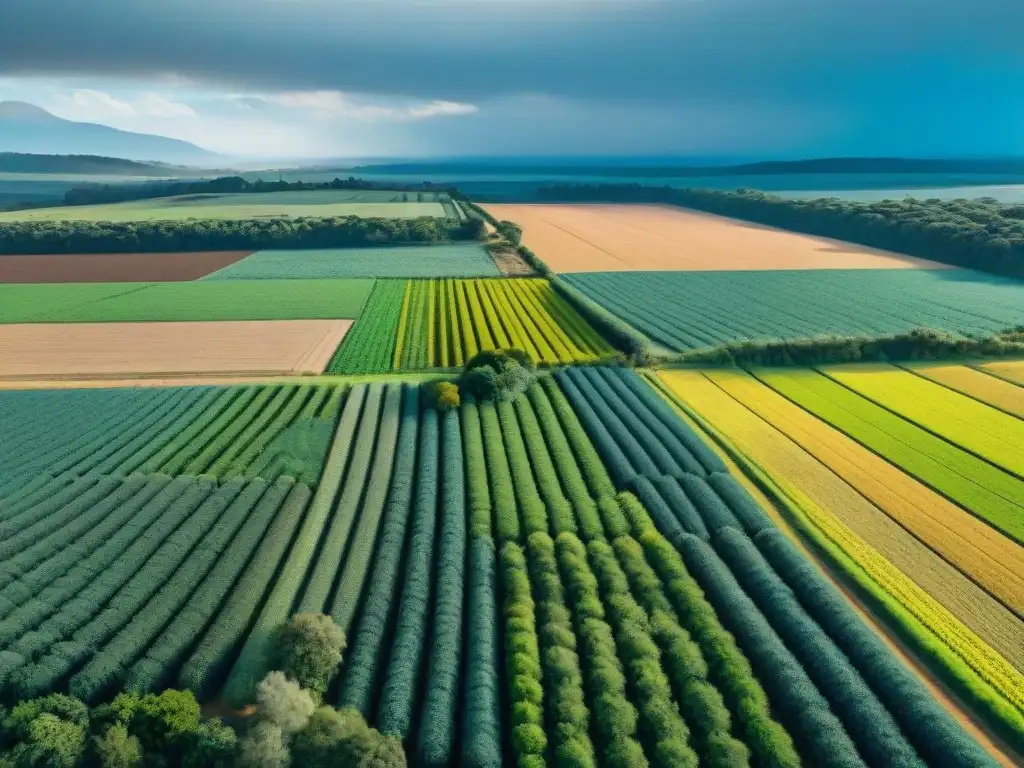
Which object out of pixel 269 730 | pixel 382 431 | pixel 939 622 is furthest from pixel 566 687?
pixel 382 431

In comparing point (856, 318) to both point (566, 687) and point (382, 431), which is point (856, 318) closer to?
point (382, 431)

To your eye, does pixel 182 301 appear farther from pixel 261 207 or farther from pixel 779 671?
pixel 261 207

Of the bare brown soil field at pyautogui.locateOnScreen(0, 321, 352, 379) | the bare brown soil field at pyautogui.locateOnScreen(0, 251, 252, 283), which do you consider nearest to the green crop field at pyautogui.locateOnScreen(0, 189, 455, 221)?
the bare brown soil field at pyautogui.locateOnScreen(0, 251, 252, 283)

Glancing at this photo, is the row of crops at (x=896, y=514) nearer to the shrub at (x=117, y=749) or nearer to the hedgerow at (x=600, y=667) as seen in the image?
the hedgerow at (x=600, y=667)

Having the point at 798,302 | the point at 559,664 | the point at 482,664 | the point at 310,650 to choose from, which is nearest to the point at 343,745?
the point at 310,650

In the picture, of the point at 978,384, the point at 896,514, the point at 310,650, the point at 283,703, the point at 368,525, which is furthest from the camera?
the point at 978,384

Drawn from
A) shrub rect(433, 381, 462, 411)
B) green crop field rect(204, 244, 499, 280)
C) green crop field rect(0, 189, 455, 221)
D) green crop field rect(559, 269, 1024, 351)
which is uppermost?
green crop field rect(0, 189, 455, 221)

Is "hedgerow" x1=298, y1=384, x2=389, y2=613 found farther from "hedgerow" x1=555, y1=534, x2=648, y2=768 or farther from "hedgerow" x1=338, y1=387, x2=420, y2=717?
"hedgerow" x1=555, y1=534, x2=648, y2=768
